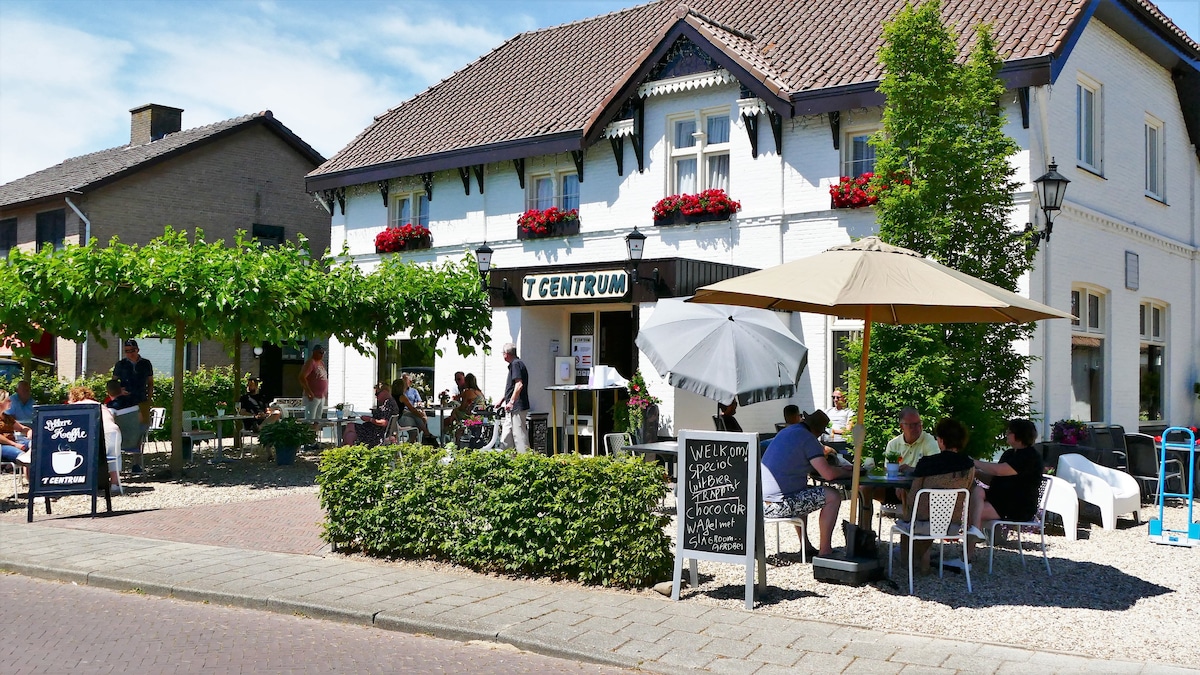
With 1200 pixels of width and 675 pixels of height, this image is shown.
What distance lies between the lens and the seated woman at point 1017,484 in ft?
28.1

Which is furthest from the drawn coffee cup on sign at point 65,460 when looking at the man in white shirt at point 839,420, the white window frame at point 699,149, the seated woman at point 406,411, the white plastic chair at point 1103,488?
the white plastic chair at point 1103,488

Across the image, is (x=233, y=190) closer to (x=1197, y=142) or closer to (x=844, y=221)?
(x=844, y=221)

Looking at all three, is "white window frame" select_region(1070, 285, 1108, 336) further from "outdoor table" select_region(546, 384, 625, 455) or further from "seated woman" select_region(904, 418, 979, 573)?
"seated woman" select_region(904, 418, 979, 573)

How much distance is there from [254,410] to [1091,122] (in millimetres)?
15447

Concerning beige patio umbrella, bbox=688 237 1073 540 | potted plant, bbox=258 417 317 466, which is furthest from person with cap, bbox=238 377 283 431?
beige patio umbrella, bbox=688 237 1073 540

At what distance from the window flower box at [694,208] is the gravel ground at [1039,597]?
7.34m

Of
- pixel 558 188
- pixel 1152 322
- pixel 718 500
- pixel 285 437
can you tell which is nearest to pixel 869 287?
pixel 718 500

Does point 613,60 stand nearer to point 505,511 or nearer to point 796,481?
point 796,481

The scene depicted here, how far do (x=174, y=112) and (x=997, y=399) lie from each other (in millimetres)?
29459

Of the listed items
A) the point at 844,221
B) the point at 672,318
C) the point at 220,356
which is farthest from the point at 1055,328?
the point at 220,356

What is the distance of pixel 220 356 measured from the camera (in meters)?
29.2

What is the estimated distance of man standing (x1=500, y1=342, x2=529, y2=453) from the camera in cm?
1495

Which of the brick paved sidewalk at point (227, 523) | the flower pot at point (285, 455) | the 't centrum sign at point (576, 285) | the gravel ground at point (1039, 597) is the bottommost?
the brick paved sidewalk at point (227, 523)

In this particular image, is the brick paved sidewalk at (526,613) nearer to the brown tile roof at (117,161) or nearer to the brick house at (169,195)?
the brick house at (169,195)
